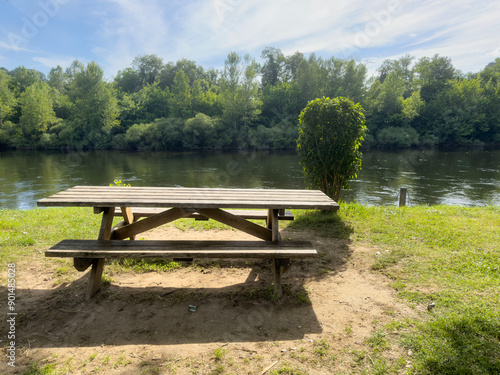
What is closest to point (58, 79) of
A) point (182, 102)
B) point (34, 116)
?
point (34, 116)

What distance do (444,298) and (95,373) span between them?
3.50 meters

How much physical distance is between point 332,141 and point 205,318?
5.30m

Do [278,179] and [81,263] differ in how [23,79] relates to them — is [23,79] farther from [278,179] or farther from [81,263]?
[81,263]

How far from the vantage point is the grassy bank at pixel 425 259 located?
8.66 feet

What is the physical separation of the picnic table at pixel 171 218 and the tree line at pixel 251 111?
143 feet

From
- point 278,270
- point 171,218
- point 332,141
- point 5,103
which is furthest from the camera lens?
point 5,103

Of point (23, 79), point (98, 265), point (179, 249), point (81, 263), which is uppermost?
point (23, 79)

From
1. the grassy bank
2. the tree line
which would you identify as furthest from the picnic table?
the tree line

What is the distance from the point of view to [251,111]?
177 ft

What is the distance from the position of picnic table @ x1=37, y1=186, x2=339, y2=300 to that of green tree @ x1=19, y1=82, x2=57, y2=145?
57956mm

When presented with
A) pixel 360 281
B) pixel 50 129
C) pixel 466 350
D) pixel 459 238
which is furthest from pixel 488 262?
pixel 50 129

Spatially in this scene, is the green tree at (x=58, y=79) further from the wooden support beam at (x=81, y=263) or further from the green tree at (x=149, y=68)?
the wooden support beam at (x=81, y=263)

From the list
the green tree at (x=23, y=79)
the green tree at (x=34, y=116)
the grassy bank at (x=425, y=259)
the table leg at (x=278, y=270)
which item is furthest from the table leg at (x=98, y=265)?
the green tree at (x=23, y=79)

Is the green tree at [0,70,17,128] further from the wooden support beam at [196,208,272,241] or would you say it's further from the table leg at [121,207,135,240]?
the wooden support beam at [196,208,272,241]
